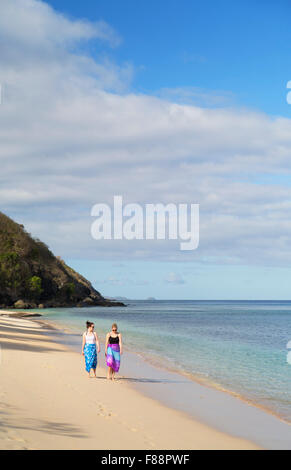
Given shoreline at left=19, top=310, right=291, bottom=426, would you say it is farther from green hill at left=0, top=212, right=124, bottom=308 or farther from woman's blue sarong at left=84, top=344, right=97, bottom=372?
green hill at left=0, top=212, right=124, bottom=308

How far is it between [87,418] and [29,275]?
13167cm

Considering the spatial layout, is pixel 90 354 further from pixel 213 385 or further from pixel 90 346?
pixel 213 385

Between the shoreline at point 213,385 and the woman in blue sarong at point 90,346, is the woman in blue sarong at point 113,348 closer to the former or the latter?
the woman in blue sarong at point 90,346

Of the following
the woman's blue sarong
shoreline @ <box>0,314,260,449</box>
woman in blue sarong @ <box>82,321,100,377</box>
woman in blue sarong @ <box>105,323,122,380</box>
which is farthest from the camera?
the woman's blue sarong

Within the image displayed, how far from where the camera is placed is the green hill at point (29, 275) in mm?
130750

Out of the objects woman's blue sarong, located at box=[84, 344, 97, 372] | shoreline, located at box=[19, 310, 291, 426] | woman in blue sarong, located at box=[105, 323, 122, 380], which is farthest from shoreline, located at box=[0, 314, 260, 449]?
shoreline, located at box=[19, 310, 291, 426]

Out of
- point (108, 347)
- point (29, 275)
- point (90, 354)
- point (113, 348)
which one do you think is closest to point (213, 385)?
point (113, 348)

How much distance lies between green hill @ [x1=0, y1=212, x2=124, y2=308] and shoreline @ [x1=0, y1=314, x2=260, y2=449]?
361 ft

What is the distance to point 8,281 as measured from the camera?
130 m

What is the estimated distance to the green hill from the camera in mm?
130750

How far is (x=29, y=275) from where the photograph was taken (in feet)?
452

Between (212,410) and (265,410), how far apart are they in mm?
1889

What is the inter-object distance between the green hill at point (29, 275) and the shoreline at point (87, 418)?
110m
